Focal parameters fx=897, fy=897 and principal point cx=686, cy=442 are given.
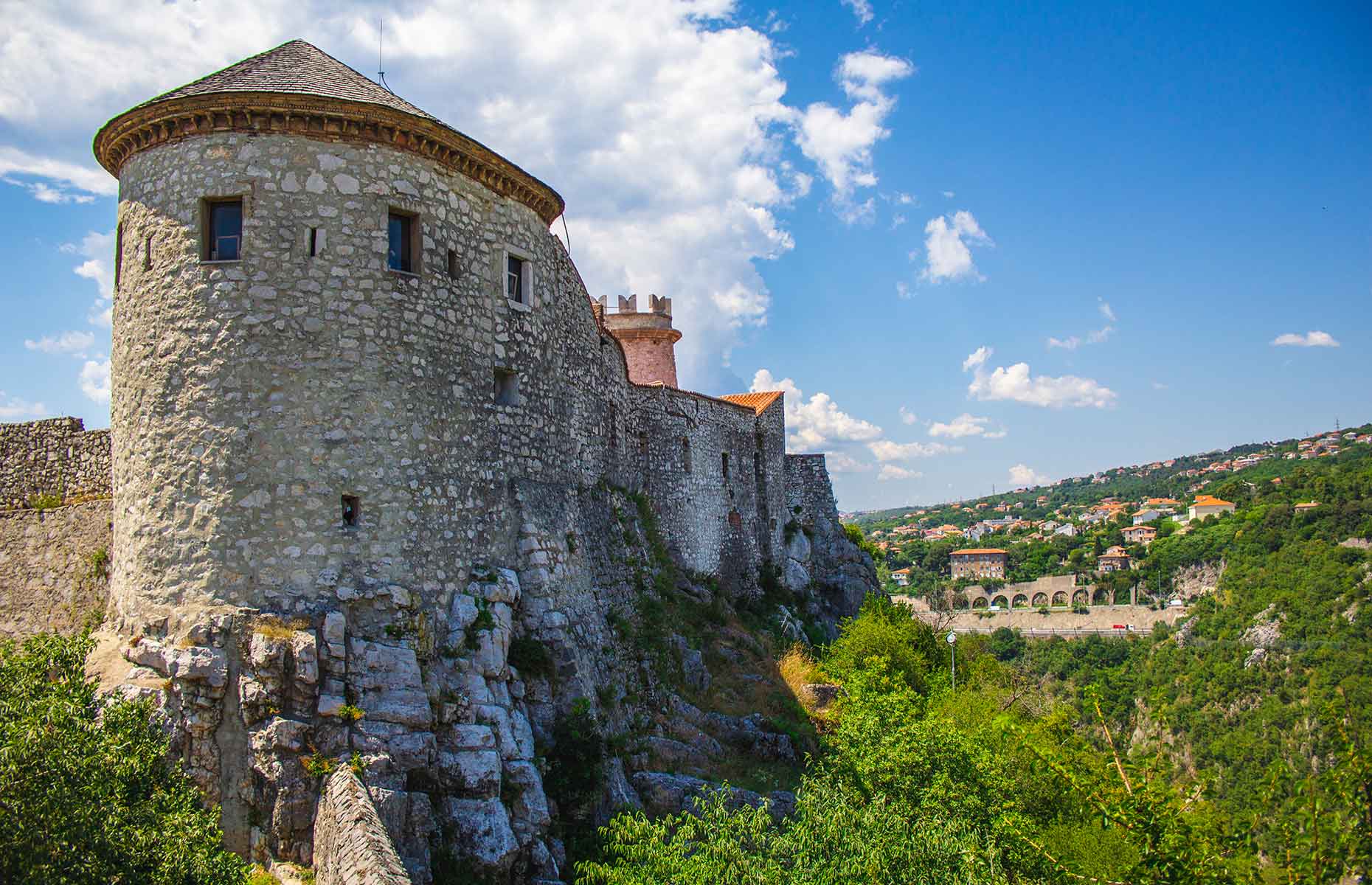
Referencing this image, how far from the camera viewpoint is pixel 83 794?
8.71 m

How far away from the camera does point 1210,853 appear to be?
8992mm

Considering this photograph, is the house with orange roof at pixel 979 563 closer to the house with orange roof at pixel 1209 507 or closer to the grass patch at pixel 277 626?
the house with orange roof at pixel 1209 507

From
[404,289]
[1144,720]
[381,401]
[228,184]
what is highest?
[228,184]

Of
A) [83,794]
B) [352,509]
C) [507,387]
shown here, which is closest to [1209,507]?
[507,387]

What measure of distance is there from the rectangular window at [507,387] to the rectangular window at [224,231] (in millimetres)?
4572

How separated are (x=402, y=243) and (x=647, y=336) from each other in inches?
910

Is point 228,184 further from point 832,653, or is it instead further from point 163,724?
point 832,653

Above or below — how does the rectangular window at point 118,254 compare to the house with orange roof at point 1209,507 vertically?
above

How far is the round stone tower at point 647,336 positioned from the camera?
122 ft

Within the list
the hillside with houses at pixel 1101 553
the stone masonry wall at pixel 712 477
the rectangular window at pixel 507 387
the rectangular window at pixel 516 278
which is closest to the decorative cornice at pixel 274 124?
the rectangular window at pixel 516 278

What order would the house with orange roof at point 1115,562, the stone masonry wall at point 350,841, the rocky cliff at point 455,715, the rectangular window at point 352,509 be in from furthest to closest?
the house with orange roof at point 1115,562
the rectangular window at point 352,509
the rocky cliff at point 455,715
the stone masonry wall at point 350,841

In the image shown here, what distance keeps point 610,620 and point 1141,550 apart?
146176 mm

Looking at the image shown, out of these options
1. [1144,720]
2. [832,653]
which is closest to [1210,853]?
[832,653]

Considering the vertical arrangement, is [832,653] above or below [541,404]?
below
